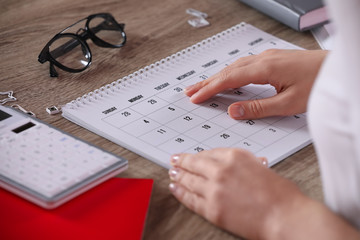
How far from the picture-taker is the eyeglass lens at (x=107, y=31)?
1.27 meters

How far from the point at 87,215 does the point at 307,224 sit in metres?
0.30

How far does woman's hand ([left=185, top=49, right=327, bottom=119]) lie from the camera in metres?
0.98

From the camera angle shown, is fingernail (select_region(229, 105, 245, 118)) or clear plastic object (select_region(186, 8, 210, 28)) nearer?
fingernail (select_region(229, 105, 245, 118))

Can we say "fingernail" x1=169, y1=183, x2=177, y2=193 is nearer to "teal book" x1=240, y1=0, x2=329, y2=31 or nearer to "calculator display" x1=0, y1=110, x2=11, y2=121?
"calculator display" x1=0, y1=110, x2=11, y2=121

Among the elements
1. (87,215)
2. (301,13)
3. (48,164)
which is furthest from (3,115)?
(301,13)

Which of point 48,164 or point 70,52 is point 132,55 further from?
point 48,164

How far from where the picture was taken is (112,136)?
95 centimetres

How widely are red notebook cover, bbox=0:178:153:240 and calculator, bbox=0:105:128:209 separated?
0.05 ft

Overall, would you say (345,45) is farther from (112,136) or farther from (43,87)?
(43,87)

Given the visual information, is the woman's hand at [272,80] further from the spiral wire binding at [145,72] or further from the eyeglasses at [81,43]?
the eyeglasses at [81,43]

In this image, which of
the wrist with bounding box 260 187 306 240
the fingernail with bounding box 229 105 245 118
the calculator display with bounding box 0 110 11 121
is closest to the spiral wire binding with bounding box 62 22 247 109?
the calculator display with bounding box 0 110 11 121

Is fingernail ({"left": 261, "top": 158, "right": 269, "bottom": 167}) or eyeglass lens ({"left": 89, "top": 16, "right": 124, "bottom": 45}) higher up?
eyeglass lens ({"left": 89, "top": 16, "right": 124, "bottom": 45})

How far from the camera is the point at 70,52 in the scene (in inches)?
47.3

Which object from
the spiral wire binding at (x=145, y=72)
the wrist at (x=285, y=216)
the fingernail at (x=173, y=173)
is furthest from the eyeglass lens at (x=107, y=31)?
the wrist at (x=285, y=216)
